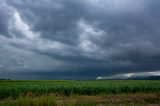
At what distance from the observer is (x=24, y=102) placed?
17.1 metres

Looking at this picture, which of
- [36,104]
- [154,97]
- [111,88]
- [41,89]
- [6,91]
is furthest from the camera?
[111,88]

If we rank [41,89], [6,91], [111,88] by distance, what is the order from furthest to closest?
[111,88] → [41,89] → [6,91]

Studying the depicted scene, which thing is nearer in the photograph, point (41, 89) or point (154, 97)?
point (154, 97)

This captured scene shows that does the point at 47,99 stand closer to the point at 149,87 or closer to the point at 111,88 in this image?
the point at 111,88

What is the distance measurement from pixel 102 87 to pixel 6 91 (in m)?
13.0

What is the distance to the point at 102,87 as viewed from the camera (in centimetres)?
3966

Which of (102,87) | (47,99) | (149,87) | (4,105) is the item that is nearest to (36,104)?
(47,99)

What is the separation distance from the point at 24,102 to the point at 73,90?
2138 centimetres

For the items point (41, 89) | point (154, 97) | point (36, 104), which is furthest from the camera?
point (41, 89)

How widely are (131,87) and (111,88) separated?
126 inches

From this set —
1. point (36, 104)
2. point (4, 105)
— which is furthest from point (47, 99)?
point (4, 105)

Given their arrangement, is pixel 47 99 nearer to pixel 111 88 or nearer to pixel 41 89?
pixel 41 89

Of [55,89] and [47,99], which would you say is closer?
[47,99]

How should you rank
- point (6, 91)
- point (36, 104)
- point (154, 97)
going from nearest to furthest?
point (36, 104) < point (154, 97) < point (6, 91)
